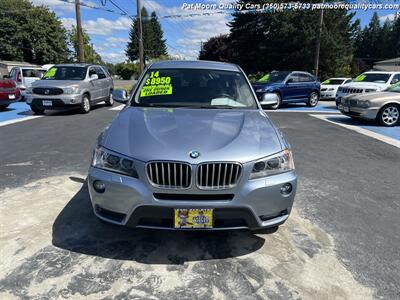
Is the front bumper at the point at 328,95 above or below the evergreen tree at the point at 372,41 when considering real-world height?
below

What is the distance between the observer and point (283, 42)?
3725 cm

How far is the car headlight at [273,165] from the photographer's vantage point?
2936 millimetres

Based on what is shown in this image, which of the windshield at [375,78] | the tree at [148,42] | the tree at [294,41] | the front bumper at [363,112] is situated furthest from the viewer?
the tree at [148,42]

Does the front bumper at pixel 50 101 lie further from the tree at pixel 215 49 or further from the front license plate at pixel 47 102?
the tree at pixel 215 49

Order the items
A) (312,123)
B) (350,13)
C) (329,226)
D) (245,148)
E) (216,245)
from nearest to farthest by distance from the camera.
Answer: (245,148) < (216,245) < (329,226) < (312,123) < (350,13)

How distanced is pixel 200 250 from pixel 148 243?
50 cm

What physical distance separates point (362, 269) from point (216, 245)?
1276mm

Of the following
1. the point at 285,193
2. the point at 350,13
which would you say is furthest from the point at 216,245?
the point at 350,13

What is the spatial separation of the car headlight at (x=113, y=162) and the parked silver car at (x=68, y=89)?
382 inches

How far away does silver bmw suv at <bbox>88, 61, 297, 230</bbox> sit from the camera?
2795mm

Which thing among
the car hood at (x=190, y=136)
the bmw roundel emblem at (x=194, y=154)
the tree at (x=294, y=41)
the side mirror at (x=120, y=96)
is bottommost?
the bmw roundel emblem at (x=194, y=154)

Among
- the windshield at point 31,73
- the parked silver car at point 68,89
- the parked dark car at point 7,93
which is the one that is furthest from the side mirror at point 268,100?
the windshield at point 31,73

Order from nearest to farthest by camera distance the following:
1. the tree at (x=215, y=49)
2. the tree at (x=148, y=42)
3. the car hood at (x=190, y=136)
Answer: the car hood at (x=190, y=136) < the tree at (x=215, y=49) < the tree at (x=148, y=42)

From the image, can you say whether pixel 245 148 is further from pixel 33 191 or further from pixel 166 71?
pixel 33 191
